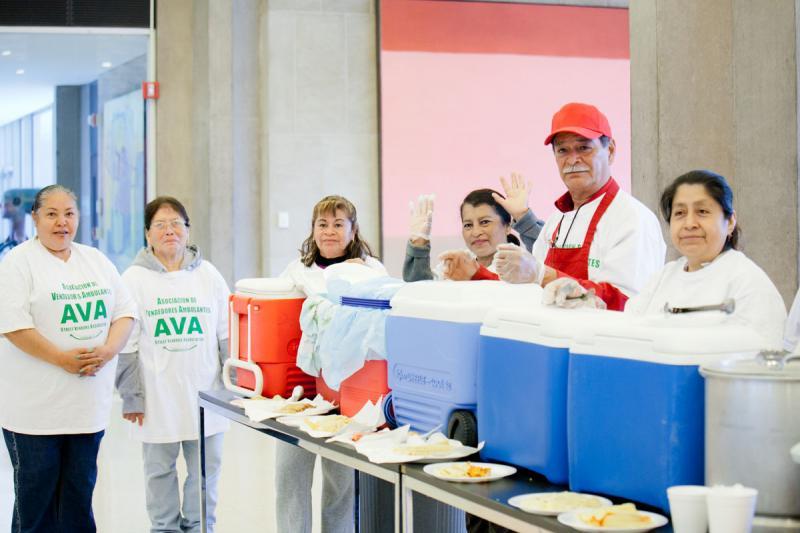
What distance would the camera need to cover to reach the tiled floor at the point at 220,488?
4.36m

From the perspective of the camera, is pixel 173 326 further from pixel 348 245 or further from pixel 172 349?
pixel 348 245

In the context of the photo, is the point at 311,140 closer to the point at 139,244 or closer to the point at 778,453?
the point at 139,244

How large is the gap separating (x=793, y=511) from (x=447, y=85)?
5.92 m

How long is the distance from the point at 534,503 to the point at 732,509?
42cm

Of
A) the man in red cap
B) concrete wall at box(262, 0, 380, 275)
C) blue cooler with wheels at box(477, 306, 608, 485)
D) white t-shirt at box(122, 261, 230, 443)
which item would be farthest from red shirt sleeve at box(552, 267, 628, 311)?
concrete wall at box(262, 0, 380, 275)

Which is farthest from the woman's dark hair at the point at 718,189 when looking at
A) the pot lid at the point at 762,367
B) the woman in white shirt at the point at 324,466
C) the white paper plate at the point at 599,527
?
the woman in white shirt at the point at 324,466

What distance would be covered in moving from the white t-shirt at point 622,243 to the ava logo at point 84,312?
1.79 meters

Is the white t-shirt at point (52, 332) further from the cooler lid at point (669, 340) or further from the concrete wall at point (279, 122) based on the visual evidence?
the concrete wall at point (279, 122)

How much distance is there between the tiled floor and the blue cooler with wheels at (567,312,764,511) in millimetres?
2624

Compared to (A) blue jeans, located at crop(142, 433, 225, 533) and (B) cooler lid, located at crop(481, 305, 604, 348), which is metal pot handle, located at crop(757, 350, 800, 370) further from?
(A) blue jeans, located at crop(142, 433, 225, 533)

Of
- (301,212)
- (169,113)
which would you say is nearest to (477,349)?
(301,212)

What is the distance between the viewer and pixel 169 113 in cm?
766

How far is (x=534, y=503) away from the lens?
5.73 feet

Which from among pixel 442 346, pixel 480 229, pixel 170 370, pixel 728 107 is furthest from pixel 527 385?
pixel 728 107
